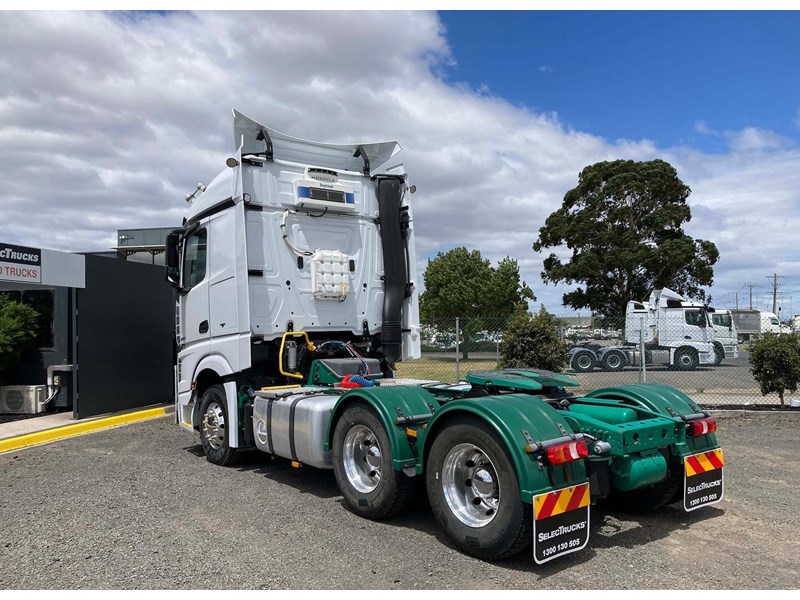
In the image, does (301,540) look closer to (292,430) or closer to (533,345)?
(292,430)

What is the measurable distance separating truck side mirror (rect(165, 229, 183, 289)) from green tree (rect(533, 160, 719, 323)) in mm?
30852

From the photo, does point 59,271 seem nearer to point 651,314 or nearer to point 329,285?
point 329,285

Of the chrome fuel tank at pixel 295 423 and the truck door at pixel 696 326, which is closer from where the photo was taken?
the chrome fuel tank at pixel 295 423

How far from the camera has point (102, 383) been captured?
11336mm

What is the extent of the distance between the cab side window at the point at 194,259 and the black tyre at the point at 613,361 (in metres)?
17.4

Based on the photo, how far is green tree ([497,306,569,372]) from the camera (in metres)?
12.4

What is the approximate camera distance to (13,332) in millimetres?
11773

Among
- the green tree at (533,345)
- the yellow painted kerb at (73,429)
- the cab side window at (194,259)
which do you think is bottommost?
the yellow painted kerb at (73,429)

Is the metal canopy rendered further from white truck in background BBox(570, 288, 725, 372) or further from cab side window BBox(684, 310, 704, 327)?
cab side window BBox(684, 310, 704, 327)

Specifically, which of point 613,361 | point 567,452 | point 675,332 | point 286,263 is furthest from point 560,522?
point 675,332

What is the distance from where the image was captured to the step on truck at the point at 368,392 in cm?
426

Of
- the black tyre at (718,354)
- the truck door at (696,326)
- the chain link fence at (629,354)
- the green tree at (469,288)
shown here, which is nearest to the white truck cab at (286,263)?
the chain link fence at (629,354)

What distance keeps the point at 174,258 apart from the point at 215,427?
245cm

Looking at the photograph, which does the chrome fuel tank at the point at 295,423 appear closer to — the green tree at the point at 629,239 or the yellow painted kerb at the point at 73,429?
the yellow painted kerb at the point at 73,429
